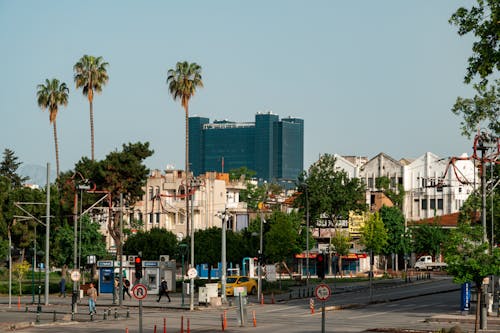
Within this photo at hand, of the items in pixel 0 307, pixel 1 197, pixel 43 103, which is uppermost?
pixel 43 103

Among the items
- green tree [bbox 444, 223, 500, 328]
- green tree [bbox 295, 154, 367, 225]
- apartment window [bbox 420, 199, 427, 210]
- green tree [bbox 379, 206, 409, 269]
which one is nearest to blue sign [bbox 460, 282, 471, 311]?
green tree [bbox 444, 223, 500, 328]

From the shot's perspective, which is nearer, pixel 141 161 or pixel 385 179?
pixel 141 161

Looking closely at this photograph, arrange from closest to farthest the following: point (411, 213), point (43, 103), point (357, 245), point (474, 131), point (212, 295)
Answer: point (474, 131), point (212, 295), point (43, 103), point (357, 245), point (411, 213)

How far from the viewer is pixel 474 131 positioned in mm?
54906

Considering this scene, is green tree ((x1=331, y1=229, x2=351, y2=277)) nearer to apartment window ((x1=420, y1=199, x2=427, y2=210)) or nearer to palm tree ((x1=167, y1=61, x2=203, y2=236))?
palm tree ((x1=167, y1=61, x2=203, y2=236))

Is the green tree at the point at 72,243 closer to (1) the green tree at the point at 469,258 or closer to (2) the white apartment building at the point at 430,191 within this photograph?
(1) the green tree at the point at 469,258

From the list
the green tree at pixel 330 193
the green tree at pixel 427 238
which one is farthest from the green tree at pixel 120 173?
the green tree at pixel 427 238

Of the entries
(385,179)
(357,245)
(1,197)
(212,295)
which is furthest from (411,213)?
(212,295)

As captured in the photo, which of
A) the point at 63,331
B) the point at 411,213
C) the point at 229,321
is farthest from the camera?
the point at 411,213

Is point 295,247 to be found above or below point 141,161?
below

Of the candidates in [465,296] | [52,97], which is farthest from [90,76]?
[465,296]

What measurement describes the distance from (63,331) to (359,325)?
46.1 ft

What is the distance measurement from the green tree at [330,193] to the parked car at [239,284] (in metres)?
40.5

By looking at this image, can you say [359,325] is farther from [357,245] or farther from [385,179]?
[385,179]
